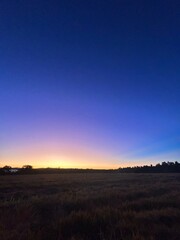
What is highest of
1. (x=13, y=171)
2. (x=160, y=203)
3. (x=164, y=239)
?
(x=13, y=171)

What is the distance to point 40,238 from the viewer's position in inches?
296

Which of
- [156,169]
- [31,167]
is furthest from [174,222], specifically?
[156,169]

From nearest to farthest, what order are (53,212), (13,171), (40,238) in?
(40,238) < (53,212) < (13,171)

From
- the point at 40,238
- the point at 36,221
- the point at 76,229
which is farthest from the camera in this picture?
the point at 36,221

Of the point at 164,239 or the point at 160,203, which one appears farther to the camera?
the point at 160,203

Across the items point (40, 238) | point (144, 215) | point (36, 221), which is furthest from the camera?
point (144, 215)

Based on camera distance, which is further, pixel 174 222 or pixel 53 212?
pixel 53 212

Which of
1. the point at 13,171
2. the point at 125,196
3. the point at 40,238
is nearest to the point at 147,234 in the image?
the point at 40,238

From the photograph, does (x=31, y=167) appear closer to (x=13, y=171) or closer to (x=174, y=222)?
(x=13, y=171)

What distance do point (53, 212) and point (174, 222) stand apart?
502 centimetres

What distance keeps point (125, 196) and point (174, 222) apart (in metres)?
7.97

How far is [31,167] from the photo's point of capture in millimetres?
117625

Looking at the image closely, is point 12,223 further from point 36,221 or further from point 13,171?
point 13,171

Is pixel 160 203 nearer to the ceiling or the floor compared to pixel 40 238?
nearer to the ceiling
